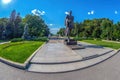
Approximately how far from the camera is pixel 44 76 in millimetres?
6645

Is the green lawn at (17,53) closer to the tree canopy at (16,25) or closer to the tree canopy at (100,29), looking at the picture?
the tree canopy at (16,25)

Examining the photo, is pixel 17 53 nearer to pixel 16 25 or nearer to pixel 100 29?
pixel 16 25

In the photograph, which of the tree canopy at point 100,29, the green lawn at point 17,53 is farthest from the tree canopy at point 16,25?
the green lawn at point 17,53

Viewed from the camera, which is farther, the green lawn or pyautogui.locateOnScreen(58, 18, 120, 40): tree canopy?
pyautogui.locateOnScreen(58, 18, 120, 40): tree canopy

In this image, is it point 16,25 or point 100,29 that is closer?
point 16,25

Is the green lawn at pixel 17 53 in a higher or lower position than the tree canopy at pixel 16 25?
lower

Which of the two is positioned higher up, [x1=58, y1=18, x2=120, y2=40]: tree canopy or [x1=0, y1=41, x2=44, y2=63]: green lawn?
[x1=58, y1=18, x2=120, y2=40]: tree canopy

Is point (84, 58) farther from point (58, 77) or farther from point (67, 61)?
point (58, 77)

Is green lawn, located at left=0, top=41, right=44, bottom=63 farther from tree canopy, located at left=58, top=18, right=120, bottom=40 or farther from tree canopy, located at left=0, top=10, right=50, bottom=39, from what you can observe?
tree canopy, located at left=58, top=18, right=120, bottom=40

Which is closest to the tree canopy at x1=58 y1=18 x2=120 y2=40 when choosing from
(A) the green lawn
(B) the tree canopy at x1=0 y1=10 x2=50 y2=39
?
(B) the tree canopy at x1=0 y1=10 x2=50 y2=39

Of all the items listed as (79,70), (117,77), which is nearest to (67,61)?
(79,70)

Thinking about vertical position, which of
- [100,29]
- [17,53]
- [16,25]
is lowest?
[17,53]

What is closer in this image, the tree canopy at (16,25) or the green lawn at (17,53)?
the green lawn at (17,53)

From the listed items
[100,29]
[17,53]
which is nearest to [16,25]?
[100,29]
